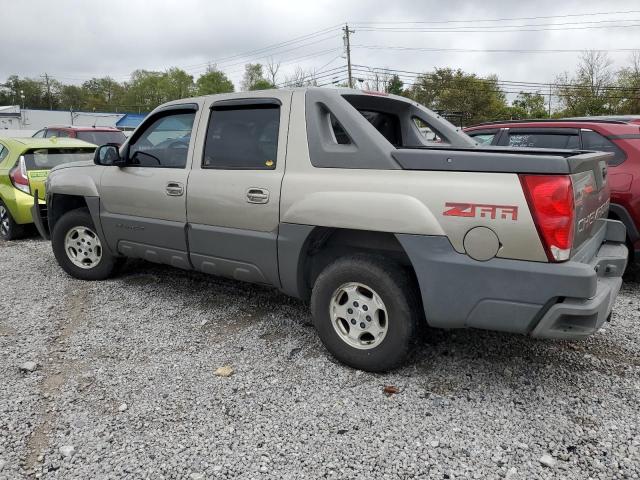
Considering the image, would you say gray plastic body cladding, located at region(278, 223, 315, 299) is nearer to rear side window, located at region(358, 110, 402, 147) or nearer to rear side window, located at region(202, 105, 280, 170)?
rear side window, located at region(202, 105, 280, 170)

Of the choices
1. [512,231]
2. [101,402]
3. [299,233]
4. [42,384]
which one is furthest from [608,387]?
[42,384]

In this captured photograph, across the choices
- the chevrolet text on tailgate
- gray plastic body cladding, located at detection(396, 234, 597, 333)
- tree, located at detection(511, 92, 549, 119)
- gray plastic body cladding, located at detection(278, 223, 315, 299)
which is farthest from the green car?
tree, located at detection(511, 92, 549, 119)

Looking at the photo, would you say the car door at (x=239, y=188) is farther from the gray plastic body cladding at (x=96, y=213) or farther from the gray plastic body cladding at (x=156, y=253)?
the gray plastic body cladding at (x=96, y=213)

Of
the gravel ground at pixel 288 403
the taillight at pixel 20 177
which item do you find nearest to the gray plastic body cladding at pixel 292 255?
the gravel ground at pixel 288 403

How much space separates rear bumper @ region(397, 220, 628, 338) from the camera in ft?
8.33

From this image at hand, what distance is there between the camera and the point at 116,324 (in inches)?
164

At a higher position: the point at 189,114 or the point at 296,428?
the point at 189,114

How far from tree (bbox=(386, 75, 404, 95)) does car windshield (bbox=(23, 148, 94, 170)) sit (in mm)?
58471

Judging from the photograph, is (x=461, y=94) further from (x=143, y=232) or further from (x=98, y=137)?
(x=143, y=232)

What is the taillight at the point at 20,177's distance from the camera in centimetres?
718

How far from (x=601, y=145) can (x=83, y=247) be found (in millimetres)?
5573

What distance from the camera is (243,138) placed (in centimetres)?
381

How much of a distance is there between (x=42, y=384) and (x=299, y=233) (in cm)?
196

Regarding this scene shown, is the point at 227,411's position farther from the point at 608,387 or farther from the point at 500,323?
the point at 608,387
